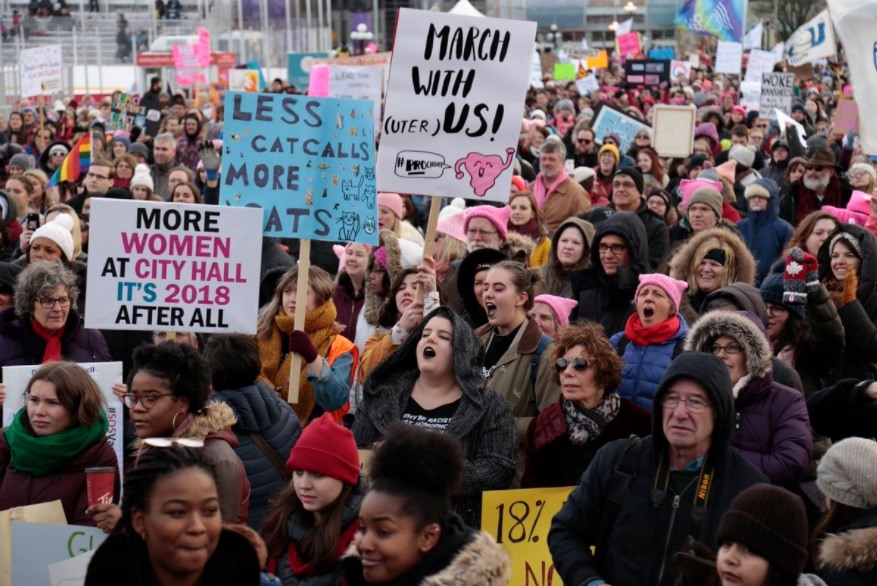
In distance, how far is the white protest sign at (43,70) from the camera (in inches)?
832

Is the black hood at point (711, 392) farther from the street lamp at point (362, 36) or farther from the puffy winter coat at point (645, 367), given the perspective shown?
the street lamp at point (362, 36)

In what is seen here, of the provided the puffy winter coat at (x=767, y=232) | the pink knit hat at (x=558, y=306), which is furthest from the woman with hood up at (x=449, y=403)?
the puffy winter coat at (x=767, y=232)

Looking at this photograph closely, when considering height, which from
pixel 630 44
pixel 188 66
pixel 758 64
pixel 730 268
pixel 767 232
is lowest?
pixel 767 232

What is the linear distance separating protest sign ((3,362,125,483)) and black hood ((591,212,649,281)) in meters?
2.85

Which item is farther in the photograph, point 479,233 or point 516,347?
point 479,233

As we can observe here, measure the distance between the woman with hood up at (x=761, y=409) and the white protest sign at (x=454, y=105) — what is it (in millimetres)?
1749

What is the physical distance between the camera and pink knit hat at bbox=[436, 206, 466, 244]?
30.8 ft

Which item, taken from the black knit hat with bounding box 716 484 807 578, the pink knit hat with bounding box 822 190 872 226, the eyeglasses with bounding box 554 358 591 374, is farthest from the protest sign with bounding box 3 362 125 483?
the pink knit hat with bounding box 822 190 872 226

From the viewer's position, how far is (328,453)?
4594 mm

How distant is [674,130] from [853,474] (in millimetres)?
12330

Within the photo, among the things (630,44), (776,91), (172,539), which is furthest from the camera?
(630,44)

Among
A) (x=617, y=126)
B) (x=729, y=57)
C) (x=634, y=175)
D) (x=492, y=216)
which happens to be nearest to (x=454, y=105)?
(x=492, y=216)

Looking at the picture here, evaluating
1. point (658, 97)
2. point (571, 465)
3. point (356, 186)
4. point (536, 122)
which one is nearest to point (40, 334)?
point (356, 186)

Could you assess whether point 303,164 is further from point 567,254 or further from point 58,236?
point 58,236
